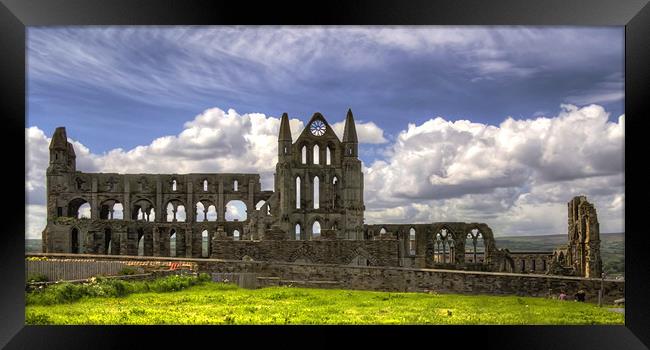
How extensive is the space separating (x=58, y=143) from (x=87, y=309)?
142ft

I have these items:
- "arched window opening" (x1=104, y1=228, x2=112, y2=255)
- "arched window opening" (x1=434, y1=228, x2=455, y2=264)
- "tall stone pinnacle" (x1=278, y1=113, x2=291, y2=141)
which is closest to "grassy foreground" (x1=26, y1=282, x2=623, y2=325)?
"arched window opening" (x1=434, y1=228, x2=455, y2=264)

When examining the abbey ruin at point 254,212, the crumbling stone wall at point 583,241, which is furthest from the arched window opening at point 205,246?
the crumbling stone wall at point 583,241

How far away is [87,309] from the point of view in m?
19.2

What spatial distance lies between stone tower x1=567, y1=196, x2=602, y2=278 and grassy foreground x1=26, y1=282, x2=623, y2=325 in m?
10.8

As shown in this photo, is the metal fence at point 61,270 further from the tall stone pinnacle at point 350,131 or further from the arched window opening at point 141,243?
the tall stone pinnacle at point 350,131

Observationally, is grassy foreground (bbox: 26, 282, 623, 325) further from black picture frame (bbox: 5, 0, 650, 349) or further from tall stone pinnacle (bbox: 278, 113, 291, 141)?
tall stone pinnacle (bbox: 278, 113, 291, 141)

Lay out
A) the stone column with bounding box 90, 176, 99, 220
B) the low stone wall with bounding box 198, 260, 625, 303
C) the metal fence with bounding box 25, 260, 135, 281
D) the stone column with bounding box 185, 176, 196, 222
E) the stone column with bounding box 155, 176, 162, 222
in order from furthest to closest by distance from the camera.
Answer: the stone column with bounding box 155, 176, 162, 222 < the stone column with bounding box 185, 176, 196, 222 < the stone column with bounding box 90, 176, 99, 220 < the metal fence with bounding box 25, 260, 135, 281 < the low stone wall with bounding box 198, 260, 625, 303

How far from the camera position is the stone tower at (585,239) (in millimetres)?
33188

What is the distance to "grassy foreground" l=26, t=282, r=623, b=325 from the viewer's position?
59.1ft
